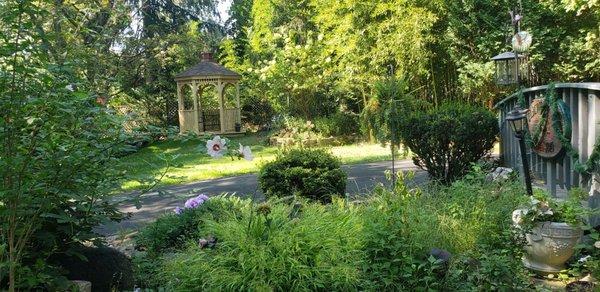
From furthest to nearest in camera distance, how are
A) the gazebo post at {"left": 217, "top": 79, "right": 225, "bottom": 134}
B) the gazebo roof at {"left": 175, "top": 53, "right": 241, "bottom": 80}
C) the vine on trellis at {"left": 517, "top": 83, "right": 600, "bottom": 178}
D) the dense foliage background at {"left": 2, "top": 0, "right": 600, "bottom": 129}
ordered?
the gazebo post at {"left": 217, "top": 79, "right": 225, "bottom": 134} < the gazebo roof at {"left": 175, "top": 53, "right": 241, "bottom": 80} < the dense foliage background at {"left": 2, "top": 0, "right": 600, "bottom": 129} < the vine on trellis at {"left": 517, "top": 83, "right": 600, "bottom": 178}

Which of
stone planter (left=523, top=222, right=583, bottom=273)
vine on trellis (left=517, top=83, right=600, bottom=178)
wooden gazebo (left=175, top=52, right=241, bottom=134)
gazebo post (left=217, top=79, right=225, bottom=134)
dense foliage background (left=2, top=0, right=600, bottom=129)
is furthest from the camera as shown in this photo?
gazebo post (left=217, top=79, right=225, bottom=134)

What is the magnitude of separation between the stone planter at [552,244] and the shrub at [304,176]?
2165mm

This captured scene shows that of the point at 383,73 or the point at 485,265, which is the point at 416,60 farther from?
the point at 485,265

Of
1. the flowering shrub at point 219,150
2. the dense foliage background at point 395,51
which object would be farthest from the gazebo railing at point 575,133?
the dense foliage background at point 395,51

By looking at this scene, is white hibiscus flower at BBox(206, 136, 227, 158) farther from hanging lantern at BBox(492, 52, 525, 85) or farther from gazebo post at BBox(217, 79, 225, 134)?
gazebo post at BBox(217, 79, 225, 134)

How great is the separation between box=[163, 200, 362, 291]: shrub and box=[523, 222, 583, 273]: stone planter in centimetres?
124

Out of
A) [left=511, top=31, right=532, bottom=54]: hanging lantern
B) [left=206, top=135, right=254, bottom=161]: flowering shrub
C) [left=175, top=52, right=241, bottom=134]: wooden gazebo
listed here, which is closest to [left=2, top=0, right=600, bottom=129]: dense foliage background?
[left=175, top=52, right=241, bottom=134]: wooden gazebo

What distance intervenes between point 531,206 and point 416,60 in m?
10.0

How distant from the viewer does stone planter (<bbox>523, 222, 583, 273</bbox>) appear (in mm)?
3189

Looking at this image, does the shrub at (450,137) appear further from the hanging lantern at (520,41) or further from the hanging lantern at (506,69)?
the hanging lantern at (520,41)

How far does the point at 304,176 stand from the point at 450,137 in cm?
194

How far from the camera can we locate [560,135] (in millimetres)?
3992

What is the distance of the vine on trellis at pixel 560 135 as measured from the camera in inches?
140

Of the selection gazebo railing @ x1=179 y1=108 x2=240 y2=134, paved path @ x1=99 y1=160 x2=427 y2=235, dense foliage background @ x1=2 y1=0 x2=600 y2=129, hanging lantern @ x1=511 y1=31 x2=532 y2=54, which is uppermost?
dense foliage background @ x1=2 y1=0 x2=600 y2=129
